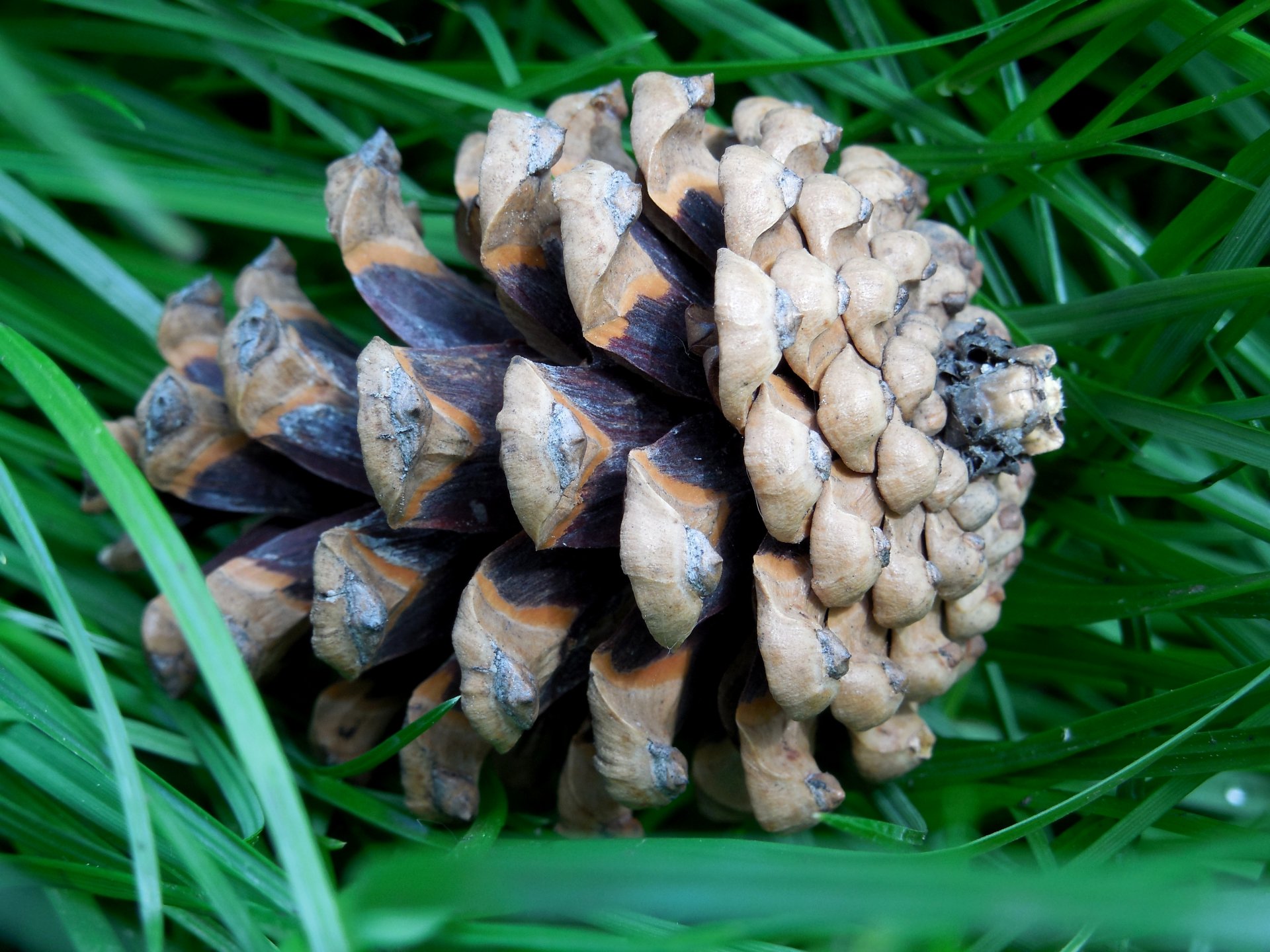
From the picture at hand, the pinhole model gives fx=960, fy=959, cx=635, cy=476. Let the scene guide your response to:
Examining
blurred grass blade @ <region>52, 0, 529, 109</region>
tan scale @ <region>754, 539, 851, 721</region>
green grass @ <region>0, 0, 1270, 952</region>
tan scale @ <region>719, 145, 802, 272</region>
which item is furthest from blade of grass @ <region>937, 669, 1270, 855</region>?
blurred grass blade @ <region>52, 0, 529, 109</region>

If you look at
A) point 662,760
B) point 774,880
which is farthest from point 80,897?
point 774,880

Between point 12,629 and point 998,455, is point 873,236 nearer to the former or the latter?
point 998,455

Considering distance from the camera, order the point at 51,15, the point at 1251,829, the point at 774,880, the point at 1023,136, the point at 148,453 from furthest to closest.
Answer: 1. the point at 51,15
2. the point at 1023,136
3. the point at 148,453
4. the point at 1251,829
5. the point at 774,880

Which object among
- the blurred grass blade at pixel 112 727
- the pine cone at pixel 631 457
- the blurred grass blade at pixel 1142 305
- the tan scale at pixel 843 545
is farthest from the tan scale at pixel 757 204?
the blurred grass blade at pixel 112 727

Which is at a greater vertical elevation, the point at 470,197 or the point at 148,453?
the point at 470,197

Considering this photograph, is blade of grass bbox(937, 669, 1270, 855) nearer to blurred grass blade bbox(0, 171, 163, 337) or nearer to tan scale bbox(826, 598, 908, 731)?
tan scale bbox(826, 598, 908, 731)
